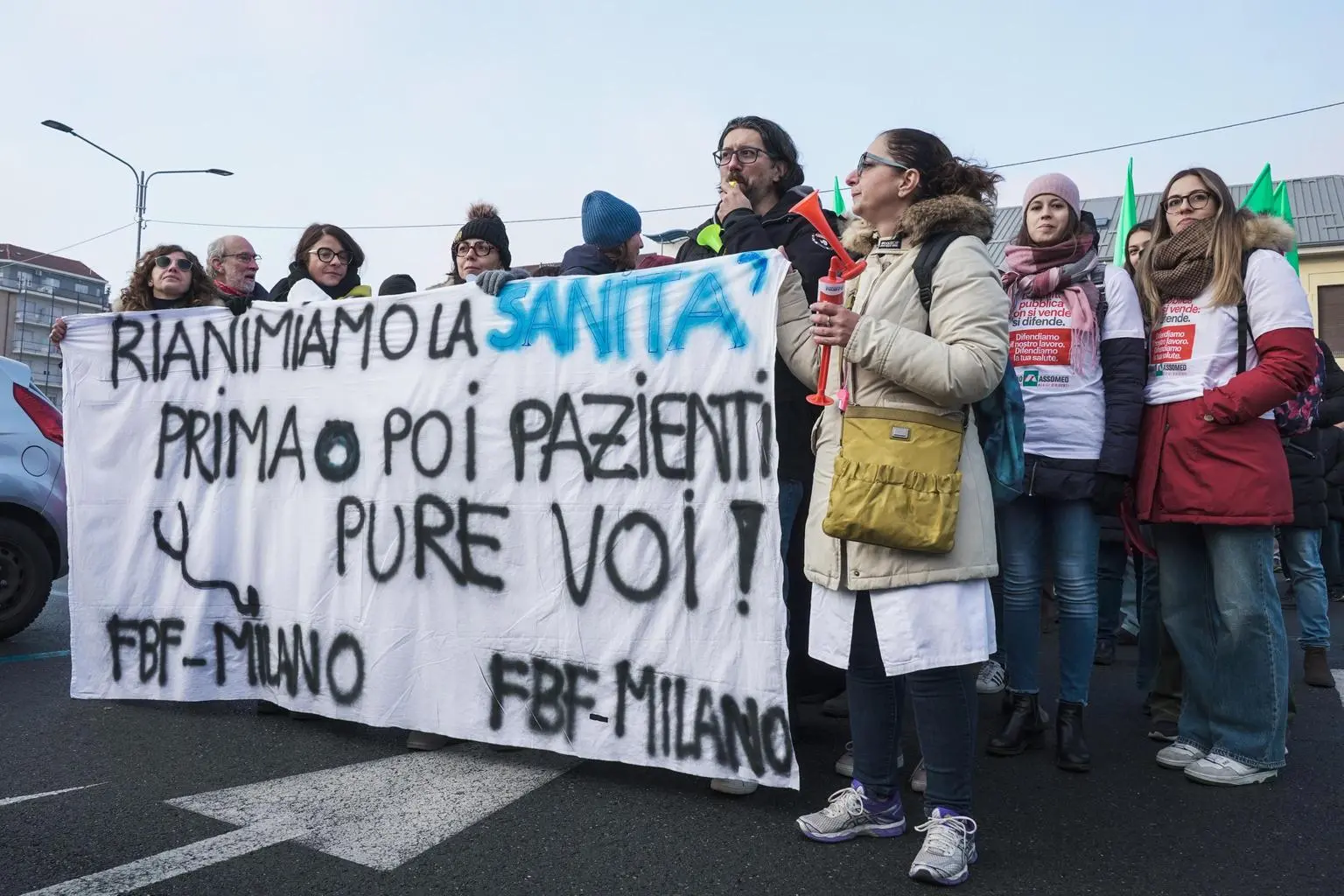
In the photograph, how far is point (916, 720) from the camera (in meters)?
2.70

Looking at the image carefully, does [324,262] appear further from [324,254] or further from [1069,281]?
[1069,281]

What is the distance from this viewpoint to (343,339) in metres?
4.20

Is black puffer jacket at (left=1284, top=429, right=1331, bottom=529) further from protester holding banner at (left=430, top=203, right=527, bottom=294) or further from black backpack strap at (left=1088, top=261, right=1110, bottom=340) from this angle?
protester holding banner at (left=430, top=203, right=527, bottom=294)

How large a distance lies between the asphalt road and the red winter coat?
0.87 metres

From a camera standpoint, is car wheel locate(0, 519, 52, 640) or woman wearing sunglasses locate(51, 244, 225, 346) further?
car wheel locate(0, 519, 52, 640)

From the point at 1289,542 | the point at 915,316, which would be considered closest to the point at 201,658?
the point at 915,316

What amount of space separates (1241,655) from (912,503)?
1.62 m

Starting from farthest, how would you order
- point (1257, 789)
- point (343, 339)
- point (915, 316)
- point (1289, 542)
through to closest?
point (1289, 542), point (343, 339), point (1257, 789), point (915, 316)

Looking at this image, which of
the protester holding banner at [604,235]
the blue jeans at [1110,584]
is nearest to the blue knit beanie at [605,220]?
the protester holding banner at [604,235]

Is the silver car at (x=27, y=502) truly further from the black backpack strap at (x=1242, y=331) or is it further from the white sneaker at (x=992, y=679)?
the black backpack strap at (x=1242, y=331)

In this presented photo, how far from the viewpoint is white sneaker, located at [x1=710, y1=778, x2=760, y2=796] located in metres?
3.21

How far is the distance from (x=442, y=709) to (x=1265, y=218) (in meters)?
3.22

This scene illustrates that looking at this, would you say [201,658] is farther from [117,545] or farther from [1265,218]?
[1265,218]

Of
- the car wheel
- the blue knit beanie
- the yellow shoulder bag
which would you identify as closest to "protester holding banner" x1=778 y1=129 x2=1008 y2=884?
the yellow shoulder bag
